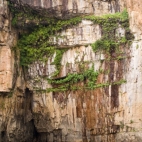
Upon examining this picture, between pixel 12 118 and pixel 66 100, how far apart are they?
209 centimetres

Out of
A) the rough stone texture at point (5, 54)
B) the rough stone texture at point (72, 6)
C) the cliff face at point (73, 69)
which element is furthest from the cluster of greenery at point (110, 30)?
the rough stone texture at point (5, 54)

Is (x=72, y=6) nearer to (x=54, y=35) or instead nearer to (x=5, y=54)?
(x=54, y=35)

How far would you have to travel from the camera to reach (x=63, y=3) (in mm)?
9984

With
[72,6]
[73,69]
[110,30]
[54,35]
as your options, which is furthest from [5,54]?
[110,30]

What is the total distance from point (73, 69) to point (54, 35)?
148cm

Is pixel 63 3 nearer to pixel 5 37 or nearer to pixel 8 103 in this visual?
pixel 5 37

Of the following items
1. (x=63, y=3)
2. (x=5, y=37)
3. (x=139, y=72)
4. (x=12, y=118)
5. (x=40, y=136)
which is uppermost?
(x=63, y=3)

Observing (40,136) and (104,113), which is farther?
(40,136)

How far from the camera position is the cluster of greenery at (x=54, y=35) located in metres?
10.0

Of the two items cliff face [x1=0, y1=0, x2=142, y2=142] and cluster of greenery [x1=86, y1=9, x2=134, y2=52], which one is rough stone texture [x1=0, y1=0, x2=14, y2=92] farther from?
cluster of greenery [x1=86, y1=9, x2=134, y2=52]

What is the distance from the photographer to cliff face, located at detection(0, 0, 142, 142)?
9.77m

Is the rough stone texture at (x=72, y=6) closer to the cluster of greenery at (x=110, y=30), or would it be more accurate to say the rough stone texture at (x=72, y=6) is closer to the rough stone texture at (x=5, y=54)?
the cluster of greenery at (x=110, y=30)

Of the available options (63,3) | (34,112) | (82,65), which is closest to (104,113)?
(82,65)

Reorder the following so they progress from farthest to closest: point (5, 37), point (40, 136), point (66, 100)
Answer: point (40, 136)
point (66, 100)
point (5, 37)
